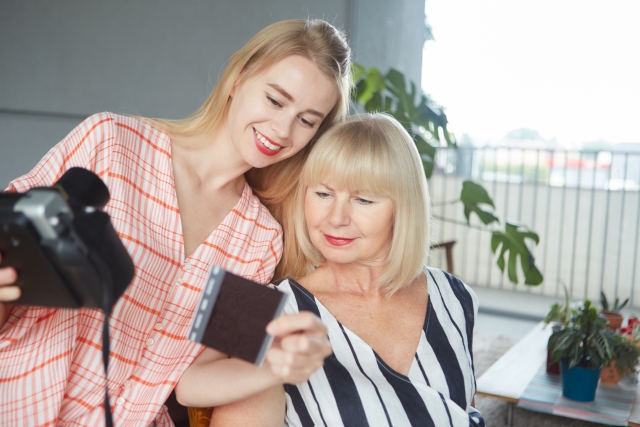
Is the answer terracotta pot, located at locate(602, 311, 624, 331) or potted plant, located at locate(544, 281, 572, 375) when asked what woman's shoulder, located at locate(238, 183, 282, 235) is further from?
terracotta pot, located at locate(602, 311, 624, 331)

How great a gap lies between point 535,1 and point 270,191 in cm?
355

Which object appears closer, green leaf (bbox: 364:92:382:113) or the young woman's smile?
the young woman's smile

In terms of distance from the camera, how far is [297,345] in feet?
2.86

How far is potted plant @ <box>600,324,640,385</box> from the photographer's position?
220 cm

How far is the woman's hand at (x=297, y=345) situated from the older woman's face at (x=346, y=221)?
46 cm

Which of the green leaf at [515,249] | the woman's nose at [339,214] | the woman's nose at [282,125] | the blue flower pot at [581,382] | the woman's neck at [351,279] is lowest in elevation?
the blue flower pot at [581,382]

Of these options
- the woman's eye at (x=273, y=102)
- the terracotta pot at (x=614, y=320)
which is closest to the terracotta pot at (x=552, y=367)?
the terracotta pot at (x=614, y=320)

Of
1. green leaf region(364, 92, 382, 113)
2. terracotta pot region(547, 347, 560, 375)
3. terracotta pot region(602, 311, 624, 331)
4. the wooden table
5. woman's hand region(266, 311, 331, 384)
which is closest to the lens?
woman's hand region(266, 311, 331, 384)

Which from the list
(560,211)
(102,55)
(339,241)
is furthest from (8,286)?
(560,211)

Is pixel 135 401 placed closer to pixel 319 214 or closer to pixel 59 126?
pixel 319 214

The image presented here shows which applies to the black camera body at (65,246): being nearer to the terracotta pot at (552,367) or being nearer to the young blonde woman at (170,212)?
the young blonde woman at (170,212)

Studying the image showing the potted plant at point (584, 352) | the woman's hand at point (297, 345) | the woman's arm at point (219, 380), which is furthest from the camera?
the potted plant at point (584, 352)

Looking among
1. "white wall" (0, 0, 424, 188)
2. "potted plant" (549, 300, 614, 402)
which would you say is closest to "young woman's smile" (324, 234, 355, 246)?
"potted plant" (549, 300, 614, 402)

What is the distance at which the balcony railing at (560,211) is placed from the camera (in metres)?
4.75
